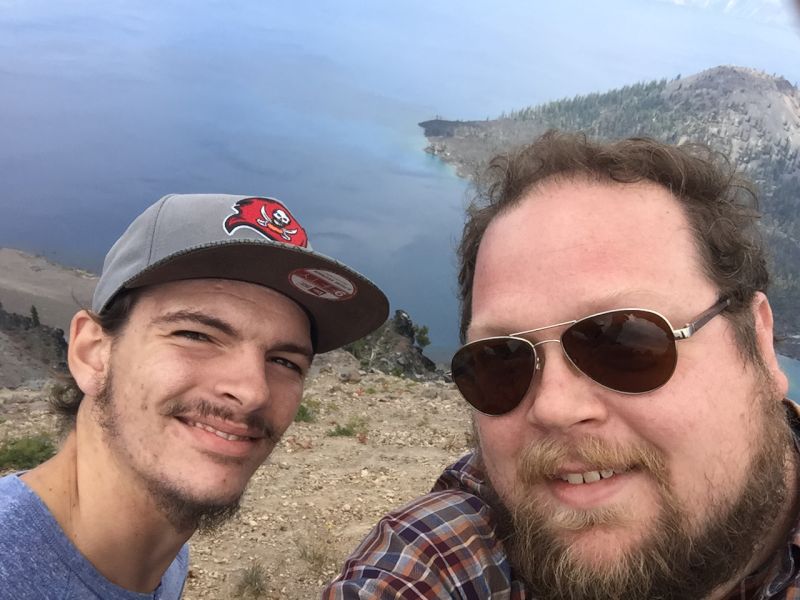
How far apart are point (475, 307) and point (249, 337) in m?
0.79

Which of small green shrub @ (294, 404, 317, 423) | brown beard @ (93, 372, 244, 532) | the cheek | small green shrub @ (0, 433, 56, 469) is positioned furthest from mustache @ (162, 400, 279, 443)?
small green shrub @ (294, 404, 317, 423)

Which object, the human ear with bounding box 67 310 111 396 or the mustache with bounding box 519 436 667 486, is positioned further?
the human ear with bounding box 67 310 111 396

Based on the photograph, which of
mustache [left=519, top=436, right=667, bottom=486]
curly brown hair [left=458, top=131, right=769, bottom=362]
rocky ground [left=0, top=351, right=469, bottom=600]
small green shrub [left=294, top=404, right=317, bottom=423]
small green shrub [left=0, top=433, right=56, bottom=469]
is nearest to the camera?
mustache [left=519, top=436, right=667, bottom=486]

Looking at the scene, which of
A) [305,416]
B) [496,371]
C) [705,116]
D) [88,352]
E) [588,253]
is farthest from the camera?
[705,116]

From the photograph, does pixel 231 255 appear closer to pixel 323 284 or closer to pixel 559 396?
pixel 323 284

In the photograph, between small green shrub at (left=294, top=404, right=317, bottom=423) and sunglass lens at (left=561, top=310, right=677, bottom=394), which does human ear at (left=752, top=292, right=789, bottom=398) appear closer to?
sunglass lens at (left=561, top=310, right=677, bottom=394)

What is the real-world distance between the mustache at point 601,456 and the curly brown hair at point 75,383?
1506mm

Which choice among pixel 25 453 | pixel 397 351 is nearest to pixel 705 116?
pixel 397 351

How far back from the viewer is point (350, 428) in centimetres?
919

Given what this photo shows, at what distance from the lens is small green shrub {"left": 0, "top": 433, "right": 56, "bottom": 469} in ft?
22.4

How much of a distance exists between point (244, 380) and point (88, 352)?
0.68 meters

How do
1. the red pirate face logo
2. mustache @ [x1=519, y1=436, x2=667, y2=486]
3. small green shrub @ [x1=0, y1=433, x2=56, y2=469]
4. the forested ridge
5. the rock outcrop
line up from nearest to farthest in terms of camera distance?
mustache @ [x1=519, y1=436, x2=667, y2=486] → the red pirate face logo → small green shrub @ [x1=0, y1=433, x2=56, y2=469] → the rock outcrop → the forested ridge

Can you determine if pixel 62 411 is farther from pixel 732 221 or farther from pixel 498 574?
pixel 732 221

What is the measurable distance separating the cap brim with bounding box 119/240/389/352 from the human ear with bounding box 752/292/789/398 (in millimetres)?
1299
